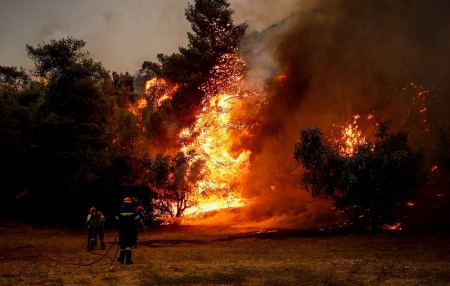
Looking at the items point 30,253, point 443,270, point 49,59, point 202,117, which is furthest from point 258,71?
point 443,270

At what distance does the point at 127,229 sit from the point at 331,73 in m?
37.0

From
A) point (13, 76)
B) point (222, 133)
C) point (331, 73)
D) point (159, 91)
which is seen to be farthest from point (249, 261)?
point (13, 76)

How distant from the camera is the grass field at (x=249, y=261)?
39.9 feet

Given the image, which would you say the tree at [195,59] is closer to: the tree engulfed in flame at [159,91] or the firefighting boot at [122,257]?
the tree engulfed in flame at [159,91]

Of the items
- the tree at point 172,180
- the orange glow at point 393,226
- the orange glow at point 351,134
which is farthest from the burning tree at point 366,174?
the tree at point 172,180

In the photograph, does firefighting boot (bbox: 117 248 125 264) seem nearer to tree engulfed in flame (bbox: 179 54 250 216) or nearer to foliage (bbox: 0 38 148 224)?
foliage (bbox: 0 38 148 224)

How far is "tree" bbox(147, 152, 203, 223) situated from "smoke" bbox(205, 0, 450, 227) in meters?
5.67

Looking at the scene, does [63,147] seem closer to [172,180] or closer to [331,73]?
[172,180]

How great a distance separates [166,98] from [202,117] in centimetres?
553

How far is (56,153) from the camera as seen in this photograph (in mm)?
36094

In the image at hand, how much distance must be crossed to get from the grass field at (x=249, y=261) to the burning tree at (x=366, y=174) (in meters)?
3.13

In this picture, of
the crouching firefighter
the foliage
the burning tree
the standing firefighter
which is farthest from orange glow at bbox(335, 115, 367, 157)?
the crouching firefighter

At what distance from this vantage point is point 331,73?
154 feet

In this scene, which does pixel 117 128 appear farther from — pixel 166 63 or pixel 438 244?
pixel 438 244
